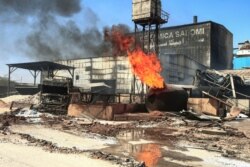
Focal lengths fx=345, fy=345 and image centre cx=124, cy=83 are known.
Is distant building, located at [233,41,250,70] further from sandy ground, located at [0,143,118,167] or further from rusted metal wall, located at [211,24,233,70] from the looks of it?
sandy ground, located at [0,143,118,167]

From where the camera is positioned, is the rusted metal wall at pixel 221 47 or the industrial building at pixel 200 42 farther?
the rusted metal wall at pixel 221 47

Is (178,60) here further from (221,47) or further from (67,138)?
(67,138)

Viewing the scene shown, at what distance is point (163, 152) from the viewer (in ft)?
37.8

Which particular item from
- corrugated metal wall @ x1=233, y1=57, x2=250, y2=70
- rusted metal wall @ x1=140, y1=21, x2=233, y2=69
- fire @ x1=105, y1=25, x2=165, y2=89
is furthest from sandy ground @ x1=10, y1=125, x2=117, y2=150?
corrugated metal wall @ x1=233, y1=57, x2=250, y2=70

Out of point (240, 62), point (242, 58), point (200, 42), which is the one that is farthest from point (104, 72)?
point (242, 58)

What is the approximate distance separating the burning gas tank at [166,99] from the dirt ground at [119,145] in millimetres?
4455

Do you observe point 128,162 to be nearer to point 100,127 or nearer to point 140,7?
point 100,127

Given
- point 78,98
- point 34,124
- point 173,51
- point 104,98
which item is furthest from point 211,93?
point 173,51

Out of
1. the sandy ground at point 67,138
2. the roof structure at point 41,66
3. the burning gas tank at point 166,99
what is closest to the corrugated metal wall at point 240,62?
the roof structure at point 41,66

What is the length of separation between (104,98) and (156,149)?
1451 cm

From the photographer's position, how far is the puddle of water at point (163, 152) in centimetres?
998

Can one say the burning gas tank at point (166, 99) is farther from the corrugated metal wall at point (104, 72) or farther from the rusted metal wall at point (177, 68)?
the corrugated metal wall at point (104, 72)

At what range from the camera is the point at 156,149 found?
12.1 meters

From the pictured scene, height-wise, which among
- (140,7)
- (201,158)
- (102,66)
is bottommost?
(201,158)
